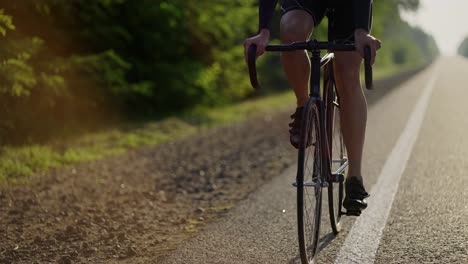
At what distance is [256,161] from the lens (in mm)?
6770

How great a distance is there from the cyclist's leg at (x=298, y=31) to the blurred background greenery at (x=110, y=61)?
274cm

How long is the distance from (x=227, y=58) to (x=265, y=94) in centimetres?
795

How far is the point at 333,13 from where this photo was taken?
325 centimetres

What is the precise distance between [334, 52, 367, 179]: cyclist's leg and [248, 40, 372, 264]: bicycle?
9 centimetres

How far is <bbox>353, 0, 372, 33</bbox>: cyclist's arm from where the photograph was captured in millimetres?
2844

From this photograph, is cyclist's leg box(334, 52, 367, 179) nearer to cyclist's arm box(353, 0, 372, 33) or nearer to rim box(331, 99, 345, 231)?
rim box(331, 99, 345, 231)

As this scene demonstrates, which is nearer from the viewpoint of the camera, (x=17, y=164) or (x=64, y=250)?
(x=64, y=250)

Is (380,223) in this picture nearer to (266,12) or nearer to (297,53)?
(297,53)

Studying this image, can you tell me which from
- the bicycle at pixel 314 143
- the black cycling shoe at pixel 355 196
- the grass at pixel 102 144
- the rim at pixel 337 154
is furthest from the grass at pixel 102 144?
the black cycling shoe at pixel 355 196

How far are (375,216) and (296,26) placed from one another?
159cm

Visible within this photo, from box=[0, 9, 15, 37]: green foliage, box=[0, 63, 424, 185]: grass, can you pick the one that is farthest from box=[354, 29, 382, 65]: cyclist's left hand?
box=[0, 63, 424, 185]: grass

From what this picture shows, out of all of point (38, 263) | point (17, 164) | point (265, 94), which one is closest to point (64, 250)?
point (38, 263)

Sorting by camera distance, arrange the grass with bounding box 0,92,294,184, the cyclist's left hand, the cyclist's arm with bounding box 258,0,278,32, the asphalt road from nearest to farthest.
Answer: the cyclist's left hand, the cyclist's arm with bounding box 258,0,278,32, the asphalt road, the grass with bounding box 0,92,294,184

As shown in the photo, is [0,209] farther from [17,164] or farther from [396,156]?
[396,156]
